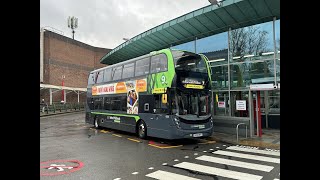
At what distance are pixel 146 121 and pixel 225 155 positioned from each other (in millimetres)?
4503

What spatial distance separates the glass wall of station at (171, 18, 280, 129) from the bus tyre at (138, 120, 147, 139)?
15.1 ft

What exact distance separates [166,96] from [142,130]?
2682 millimetres

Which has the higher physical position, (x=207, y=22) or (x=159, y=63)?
(x=207, y=22)

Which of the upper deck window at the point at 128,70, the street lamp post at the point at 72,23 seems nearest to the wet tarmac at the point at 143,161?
the upper deck window at the point at 128,70

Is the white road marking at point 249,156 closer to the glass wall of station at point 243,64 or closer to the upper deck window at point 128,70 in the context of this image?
the glass wall of station at point 243,64

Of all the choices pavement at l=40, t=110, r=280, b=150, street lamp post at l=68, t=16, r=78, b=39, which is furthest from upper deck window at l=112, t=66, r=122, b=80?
street lamp post at l=68, t=16, r=78, b=39

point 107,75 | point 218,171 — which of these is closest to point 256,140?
point 218,171

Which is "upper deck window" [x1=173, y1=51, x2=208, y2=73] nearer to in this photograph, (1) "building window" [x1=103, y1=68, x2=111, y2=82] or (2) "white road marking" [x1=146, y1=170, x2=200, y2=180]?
(2) "white road marking" [x1=146, y1=170, x2=200, y2=180]

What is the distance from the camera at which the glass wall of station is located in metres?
12.5

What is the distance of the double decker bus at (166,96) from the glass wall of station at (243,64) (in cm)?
275

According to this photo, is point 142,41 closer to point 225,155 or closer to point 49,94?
point 225,155

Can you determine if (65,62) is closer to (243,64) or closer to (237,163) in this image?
(243,64)

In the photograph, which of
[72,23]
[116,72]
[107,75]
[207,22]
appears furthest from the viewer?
[72,23]

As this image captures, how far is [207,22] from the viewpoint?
1437 cm
